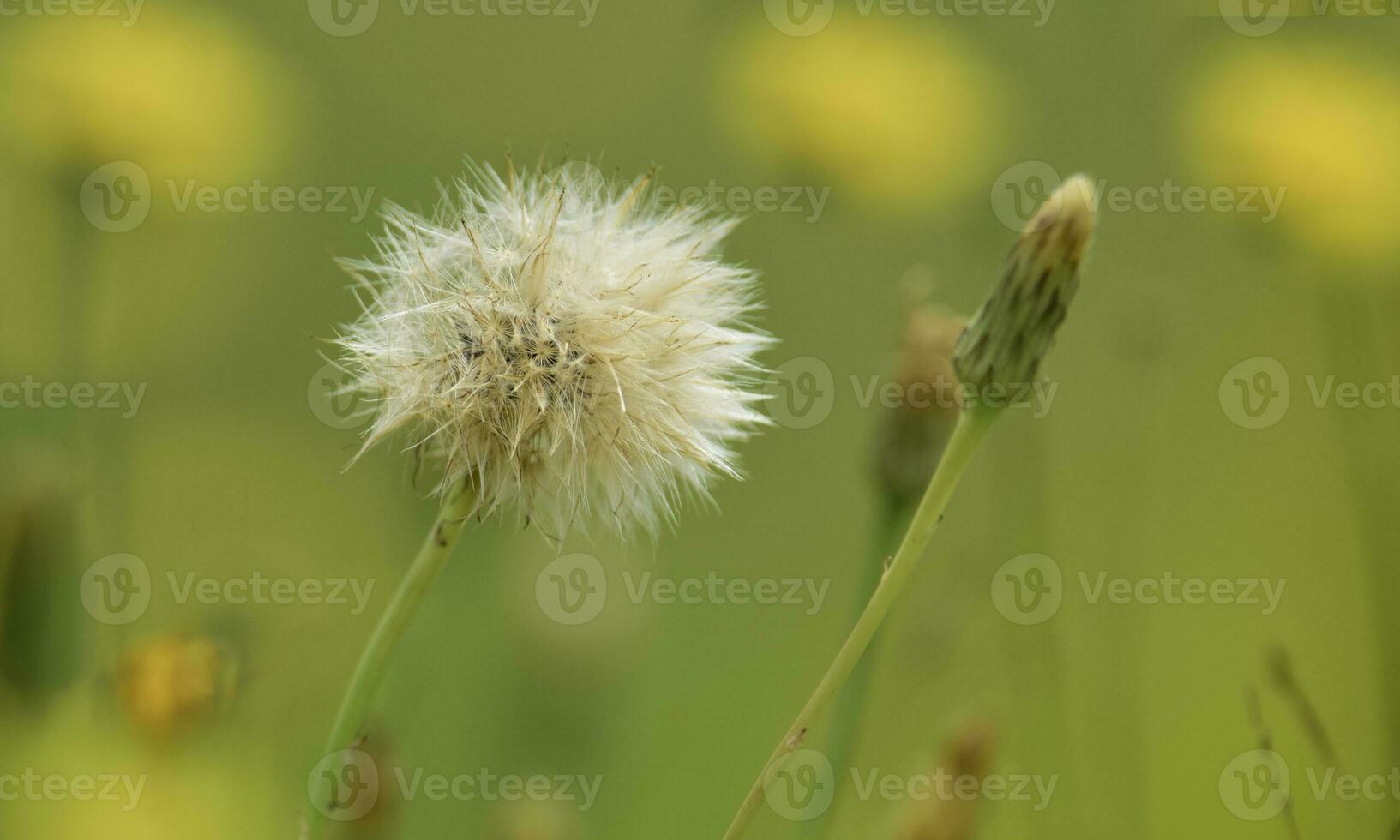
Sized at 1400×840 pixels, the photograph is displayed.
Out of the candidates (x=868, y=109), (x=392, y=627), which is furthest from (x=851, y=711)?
(x=868, y=109)

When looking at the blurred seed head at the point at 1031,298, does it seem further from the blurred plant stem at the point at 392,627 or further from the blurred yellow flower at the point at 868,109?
the blurred yellow flower at the point at 868,109

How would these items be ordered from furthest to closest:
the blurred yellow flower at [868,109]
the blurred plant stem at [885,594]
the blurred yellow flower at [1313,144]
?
the blurred yellow flower at [868,109] < the blurred yellow flower at [1313,144] < the blurred plant stem at [885,594]

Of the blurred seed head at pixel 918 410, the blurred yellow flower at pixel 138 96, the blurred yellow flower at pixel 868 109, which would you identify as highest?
the blurred yellow flower at pixel 868 109

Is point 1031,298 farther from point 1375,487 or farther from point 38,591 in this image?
point 1375,487

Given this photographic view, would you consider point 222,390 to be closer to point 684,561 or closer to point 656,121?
point 684,561

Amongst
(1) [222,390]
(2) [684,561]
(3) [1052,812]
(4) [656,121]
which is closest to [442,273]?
(3) [1052,812]

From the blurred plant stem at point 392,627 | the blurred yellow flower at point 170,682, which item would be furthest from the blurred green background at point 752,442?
the blurred plant stem at point 392,627

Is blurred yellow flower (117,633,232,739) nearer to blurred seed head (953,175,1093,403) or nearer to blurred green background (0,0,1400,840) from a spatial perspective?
blurred green background (0,0,1400,840)

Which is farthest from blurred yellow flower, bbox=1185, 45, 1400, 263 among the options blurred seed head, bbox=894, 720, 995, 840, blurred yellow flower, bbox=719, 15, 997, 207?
blurred seed head, bbox=894, 720, 995, 840
